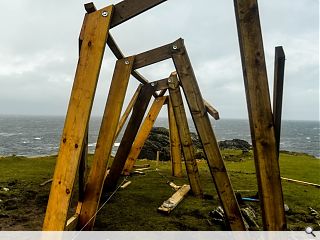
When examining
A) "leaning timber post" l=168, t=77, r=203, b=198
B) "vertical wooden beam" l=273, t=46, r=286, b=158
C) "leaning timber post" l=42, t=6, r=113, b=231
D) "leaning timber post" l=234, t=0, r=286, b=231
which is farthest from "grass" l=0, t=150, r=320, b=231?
"vertical wooden beam" l=273, t=46, r=286, b=158

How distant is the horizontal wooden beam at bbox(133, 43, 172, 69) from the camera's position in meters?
4.16

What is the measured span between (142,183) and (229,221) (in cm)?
492

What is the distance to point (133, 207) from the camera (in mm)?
5832

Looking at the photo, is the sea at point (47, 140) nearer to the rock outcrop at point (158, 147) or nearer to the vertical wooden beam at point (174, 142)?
the vertical wooden beam at point (174, 142)

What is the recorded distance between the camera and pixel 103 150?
3730mm

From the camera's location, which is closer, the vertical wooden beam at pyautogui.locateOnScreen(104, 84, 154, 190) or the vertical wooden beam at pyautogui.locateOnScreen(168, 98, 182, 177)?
the vertical wooden beam at pyautogui.locateOnScreen(104, 84, 154, 190)

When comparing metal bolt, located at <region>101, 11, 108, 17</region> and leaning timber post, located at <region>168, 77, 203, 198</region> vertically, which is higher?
metal bolt, located at <region>101, 11, 108, 17</region>

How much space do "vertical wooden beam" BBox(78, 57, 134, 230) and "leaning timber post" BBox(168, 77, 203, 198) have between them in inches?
102

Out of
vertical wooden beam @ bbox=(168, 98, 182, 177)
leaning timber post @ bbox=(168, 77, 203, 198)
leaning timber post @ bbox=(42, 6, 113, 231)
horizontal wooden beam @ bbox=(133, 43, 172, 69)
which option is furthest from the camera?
vertical wooden beam @ bbox=(168, 98, 182, 177)

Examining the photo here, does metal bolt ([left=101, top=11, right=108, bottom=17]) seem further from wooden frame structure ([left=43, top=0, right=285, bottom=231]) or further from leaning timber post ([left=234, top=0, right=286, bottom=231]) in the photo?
leaning timber post ([left=234, top=0, right=286, bottom=231])

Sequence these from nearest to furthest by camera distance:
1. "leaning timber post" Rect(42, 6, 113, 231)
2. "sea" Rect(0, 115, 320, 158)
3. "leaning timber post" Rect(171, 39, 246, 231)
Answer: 1. "leaning timber post" Rect(42, 6, 113, 231)
2. "leaning timber post" Rect(171, 39, 246, 231)
3. "sea" Rect(0, 115, 320, 158)

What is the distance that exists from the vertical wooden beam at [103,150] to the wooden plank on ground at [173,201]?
2.05 m

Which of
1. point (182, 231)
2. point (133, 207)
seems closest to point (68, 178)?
point (182, 231)

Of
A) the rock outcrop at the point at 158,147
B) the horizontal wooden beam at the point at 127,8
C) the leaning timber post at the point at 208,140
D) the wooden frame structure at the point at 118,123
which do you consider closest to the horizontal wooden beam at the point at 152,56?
the wooden frame structure at the point at 118,123
